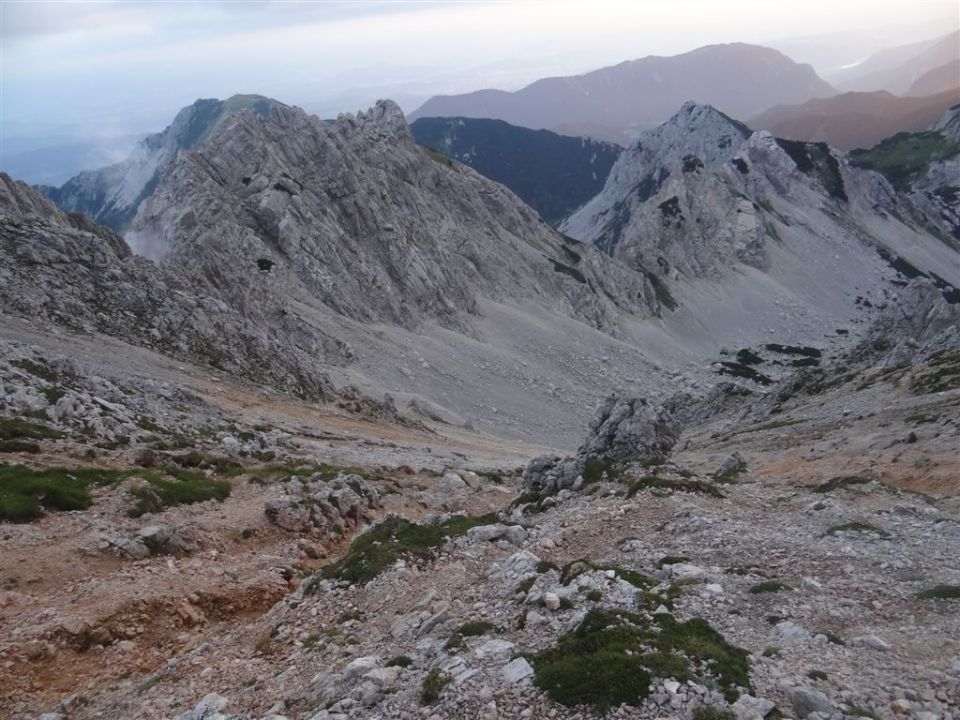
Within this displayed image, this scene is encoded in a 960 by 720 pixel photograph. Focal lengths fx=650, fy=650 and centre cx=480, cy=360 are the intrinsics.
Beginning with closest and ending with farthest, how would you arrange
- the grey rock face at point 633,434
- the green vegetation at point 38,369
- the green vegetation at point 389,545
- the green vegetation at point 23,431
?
the green vegetation at point 389,545 < the green vegetation at point 23,431 < the grey rock face at point 633,434 < the green vegetation at point 38,369

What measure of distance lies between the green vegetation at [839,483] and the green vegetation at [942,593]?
12091 mm

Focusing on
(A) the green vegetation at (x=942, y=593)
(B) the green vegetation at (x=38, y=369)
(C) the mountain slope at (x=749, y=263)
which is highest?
(B) the green vegetation at (x=38, y=369)

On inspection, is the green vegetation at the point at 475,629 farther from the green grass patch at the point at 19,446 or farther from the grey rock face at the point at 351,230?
the grey rock face at the point at 351,230

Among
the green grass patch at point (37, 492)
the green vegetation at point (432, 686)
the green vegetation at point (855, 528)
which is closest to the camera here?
the green vegetation at point (432, 686)

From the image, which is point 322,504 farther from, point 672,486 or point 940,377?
point 940,377

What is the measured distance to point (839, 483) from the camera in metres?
29.0

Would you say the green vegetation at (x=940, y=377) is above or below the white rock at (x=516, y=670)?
below

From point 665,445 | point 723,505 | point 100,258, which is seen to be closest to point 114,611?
point 723,505

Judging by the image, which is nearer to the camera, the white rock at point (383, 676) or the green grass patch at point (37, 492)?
the white rock at point (383, 676)

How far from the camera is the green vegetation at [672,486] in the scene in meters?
26.6

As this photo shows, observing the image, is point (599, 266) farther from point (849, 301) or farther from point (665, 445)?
point (665, 445)

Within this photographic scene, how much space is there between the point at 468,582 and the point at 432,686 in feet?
21.2

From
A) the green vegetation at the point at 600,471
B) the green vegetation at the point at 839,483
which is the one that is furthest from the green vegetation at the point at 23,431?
the green vegetation at the point at 839,483

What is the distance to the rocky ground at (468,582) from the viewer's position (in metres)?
12.7
